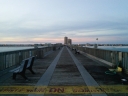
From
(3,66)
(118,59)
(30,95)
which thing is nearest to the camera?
(30,95)

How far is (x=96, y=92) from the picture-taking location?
748cm

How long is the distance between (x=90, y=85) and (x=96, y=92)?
120cm

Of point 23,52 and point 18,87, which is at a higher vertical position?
point 23,52

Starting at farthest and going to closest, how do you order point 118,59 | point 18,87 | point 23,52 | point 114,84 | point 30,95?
point 23,52 → point 118,59 → point 114,84 → point 18,87 → point 30,95

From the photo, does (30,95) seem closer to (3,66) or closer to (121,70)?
(3,66)

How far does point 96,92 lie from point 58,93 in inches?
57.6

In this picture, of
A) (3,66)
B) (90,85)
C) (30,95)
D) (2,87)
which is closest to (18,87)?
(2,87)

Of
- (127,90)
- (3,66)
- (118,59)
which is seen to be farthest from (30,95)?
(118,59)

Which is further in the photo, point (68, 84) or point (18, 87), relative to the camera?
point (68, 84)

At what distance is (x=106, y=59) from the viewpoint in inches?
693

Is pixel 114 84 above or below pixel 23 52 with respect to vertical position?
below

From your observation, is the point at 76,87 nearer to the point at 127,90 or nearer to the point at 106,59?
the point at 127,90

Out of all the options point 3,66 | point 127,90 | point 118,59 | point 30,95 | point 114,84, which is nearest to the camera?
point 30,95

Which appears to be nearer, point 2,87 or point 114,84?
point 2,87
